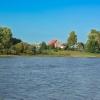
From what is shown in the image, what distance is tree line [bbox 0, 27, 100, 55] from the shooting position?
162 metres

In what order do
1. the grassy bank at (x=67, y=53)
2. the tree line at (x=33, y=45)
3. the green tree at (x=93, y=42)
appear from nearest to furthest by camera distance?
the tree line at (x=33, y=45)
the grassy bank at (x=67, y=53)
the green tree at (x=93, y=42)

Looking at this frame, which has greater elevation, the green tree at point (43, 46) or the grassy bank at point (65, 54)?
the green tree at point (43, 46)

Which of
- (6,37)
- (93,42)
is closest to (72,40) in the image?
(93,42)

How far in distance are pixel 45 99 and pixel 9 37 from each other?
138m

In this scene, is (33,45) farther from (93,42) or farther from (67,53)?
(93,42)

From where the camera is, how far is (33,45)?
6772 inches

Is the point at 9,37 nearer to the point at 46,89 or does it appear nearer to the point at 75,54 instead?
the point at 75,54

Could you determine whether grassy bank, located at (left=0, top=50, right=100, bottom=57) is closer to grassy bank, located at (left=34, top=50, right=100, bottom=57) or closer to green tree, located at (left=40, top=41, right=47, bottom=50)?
grassy bank, located at (left=34, top=50, right=100, bottom=57)

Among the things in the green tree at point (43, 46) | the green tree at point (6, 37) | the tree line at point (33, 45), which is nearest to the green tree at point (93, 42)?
the tree line at point (33, 45)

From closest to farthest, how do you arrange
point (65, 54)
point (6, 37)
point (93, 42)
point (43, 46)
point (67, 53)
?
point (6, 37) → point (65, 54) → point (67, 53) → point (93, 42) → point (43, 46)

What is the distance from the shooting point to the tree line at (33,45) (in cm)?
16188

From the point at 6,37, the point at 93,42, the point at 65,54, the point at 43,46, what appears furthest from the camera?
the point at 43,46

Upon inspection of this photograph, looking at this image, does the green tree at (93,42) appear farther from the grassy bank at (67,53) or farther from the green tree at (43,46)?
the green tree at (43,46)

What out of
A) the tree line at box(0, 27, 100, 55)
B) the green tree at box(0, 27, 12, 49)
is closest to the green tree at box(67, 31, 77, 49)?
the tree line at box(0, 27, 100, 55)
